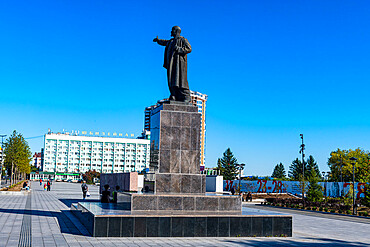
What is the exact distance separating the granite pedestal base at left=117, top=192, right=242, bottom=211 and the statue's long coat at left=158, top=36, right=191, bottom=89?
14.8 ft

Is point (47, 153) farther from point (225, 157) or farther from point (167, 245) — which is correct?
point (167, 245)

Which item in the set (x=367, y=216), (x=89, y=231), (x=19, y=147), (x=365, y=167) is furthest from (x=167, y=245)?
(x=365, y=167)

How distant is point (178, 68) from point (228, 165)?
3667 inches

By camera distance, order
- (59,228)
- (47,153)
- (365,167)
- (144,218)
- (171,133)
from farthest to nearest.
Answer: (47,153)
(365,167)
(171,133)
(59,228)
(144,218)

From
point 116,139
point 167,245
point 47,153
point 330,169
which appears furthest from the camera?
point 116,139

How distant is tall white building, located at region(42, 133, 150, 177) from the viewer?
12962 centimetres

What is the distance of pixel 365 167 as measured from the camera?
2227 inches

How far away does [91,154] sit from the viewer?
134250 millimetres

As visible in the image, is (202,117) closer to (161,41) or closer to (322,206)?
(322,206)

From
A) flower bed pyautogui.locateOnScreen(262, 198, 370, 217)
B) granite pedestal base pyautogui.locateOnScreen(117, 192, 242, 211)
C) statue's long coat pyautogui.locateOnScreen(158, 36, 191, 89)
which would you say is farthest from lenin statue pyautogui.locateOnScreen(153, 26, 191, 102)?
flower bed pyautogui.locateOnScreen(262, 198, 370, 217)

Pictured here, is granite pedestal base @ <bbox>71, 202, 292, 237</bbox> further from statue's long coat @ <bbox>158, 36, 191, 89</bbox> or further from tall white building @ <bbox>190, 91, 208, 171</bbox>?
tall white building @ <bbox>190, 91, 208, 171</bbox>

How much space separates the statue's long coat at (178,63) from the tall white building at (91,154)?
122039 millimetres

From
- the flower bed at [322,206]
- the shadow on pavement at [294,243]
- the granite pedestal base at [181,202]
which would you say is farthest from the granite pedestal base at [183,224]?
the flower bed at [322,206]

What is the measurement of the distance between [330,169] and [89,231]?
66.8m
